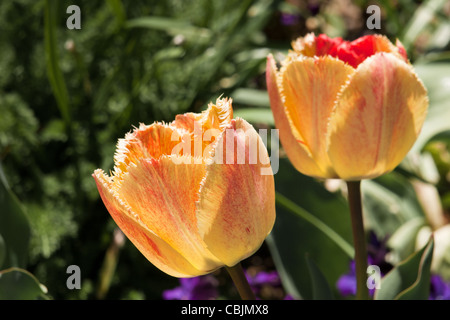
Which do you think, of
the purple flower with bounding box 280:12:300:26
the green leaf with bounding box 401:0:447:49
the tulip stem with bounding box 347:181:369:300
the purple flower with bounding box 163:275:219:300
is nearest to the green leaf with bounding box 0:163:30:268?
the purple flower with bounding box 163:275:219:300

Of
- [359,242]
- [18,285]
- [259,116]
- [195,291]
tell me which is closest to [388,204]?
[259,116]

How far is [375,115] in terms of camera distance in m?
0.41

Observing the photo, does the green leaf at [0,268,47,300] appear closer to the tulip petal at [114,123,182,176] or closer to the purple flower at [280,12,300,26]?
the tulip petal at [114,123,182,176]

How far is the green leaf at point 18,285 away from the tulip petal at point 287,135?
0.78 feet

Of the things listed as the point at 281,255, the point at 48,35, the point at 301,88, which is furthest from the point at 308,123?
the point at 48,35

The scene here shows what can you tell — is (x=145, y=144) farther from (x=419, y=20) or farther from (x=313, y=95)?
(x=419, y=20)

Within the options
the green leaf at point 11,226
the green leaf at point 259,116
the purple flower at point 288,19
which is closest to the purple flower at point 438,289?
the green leaf at point 259,116

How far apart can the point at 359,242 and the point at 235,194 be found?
149mm

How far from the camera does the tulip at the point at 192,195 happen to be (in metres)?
0.35

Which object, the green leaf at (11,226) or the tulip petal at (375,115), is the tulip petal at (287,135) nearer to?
the tulip petal at (375,115)

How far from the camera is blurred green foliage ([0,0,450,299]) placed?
0.81 meters
